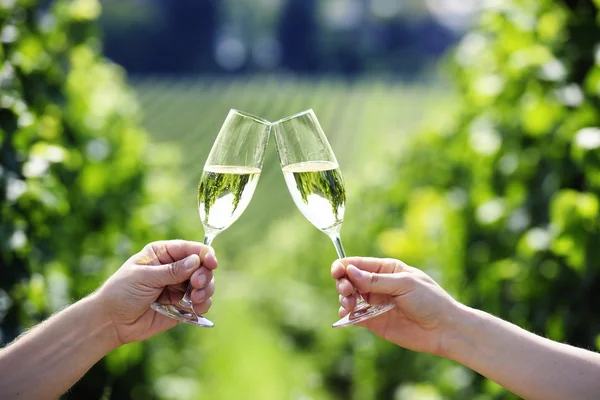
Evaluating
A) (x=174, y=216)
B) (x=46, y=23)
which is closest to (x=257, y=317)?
(x=174, y=216)

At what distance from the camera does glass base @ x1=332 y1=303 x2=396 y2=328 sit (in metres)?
2.07

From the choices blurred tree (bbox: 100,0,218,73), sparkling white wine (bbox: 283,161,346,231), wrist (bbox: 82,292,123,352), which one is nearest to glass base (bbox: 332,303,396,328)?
sparkling white wine (bbox: 283,161,346,231)

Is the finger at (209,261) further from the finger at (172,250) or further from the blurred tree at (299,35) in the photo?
the blurred tree at (299,35)

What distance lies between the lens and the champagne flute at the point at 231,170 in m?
2.15

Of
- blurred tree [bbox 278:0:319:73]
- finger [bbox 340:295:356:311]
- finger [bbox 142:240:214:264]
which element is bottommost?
finger [bbox 340:295:356:311]

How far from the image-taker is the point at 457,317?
2.03 metres

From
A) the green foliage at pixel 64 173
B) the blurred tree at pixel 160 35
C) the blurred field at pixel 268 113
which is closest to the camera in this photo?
the green foliage at pixel 64 173

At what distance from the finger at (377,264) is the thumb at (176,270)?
46 cm

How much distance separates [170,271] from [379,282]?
24.3 inches

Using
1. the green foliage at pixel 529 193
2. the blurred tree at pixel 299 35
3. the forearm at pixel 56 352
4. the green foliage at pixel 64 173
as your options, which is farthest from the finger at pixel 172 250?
the blurred tree at pixel 299 35

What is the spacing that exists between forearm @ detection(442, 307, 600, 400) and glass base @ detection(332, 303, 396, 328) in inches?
8.1

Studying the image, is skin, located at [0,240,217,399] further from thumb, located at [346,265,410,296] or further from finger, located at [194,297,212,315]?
thumb, located at [346,265,410,296]

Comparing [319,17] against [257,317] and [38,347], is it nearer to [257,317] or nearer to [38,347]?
[257,317]

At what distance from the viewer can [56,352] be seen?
1.94 m
